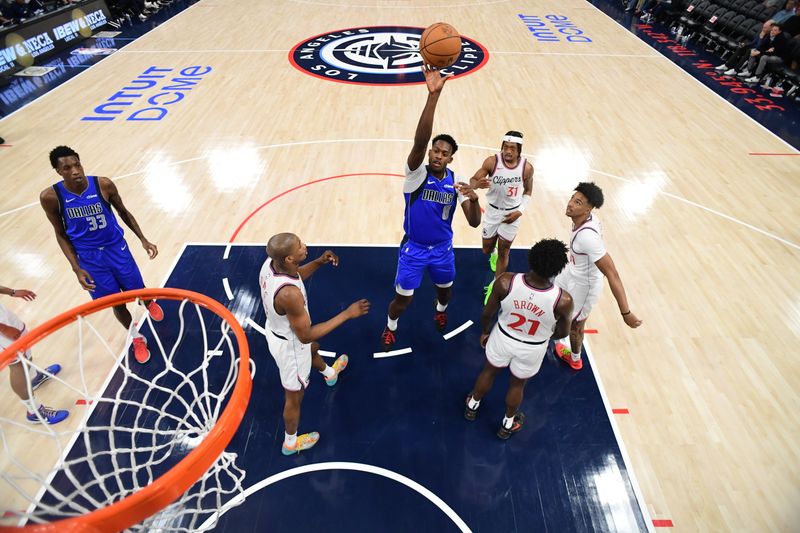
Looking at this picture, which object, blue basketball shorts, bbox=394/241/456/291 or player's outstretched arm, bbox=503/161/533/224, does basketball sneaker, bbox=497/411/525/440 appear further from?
player's outstretched arm, bbox=503/161/533/224

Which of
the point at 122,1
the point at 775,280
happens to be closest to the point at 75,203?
the point at 775,280

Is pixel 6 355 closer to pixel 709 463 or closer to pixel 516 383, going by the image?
pixel 516 383

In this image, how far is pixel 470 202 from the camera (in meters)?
3.38

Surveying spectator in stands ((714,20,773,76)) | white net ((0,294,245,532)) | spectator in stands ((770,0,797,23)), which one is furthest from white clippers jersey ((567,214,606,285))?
spectator in stands ((770,0,797,23))

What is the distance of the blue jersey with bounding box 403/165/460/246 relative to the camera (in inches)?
132

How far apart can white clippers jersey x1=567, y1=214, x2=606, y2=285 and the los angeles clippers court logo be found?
696cm

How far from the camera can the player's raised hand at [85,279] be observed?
357 centimetres

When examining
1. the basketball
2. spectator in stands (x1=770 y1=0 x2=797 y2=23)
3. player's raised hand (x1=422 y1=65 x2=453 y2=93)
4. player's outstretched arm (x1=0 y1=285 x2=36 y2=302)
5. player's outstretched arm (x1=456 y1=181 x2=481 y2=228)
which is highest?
player's raised hand (x1=422 y1=65 x2=453 y2=93)

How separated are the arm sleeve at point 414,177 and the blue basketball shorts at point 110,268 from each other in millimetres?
2531

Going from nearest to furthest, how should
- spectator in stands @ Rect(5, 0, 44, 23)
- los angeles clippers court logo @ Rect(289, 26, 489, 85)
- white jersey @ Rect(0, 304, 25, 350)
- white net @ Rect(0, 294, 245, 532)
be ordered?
1. white net @ Rect(0, 294, 245, 532)
2. white jersey @ Rect(0, 304, 25, 350)
3. los angeles clippers court logo @ Rect(289, 26, 489, 85)
4. spectator in stands @ Rect(5, 0, 44, 23)

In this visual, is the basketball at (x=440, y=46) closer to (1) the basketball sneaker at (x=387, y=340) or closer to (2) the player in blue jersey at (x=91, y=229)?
(1) the basketball sneaker at (x=387, y=340)

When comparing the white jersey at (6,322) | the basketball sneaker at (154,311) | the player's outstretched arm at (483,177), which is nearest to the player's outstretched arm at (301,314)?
the player's outstretched arm at (483,177)

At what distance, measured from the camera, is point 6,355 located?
6.70ft

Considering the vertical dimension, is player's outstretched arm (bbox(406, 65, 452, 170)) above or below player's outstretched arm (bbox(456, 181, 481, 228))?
above
